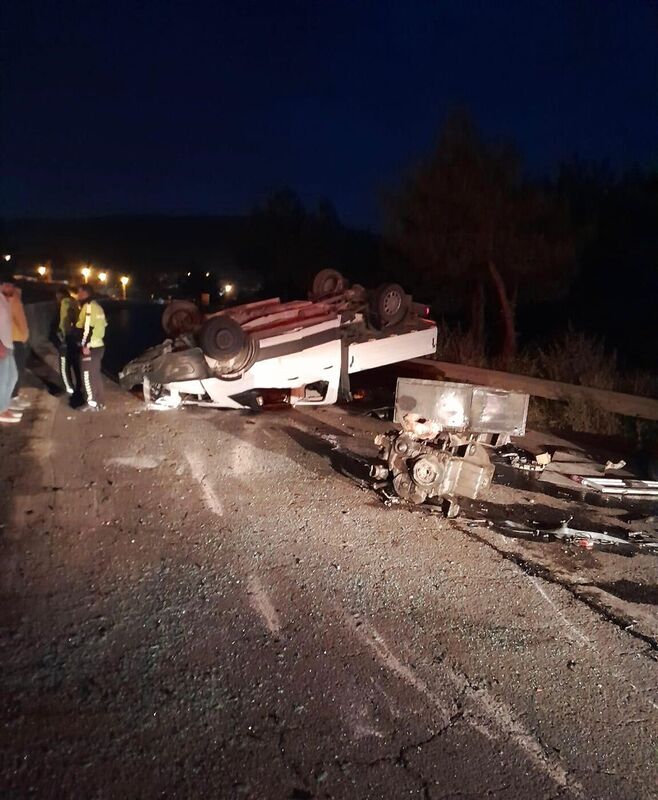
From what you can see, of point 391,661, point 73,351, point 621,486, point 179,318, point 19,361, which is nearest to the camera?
point 391,661

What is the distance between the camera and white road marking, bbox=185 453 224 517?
17.5ft

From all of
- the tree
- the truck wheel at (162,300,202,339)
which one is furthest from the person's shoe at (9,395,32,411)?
the tree

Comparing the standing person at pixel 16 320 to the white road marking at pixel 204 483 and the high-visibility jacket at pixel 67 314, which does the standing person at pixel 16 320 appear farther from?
the white road marking at pixel 204 483

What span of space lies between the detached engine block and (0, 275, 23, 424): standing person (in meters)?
4.77

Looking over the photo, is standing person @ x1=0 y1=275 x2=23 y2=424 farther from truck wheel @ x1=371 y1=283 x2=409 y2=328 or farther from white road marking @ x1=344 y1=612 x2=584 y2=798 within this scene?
white road marking @ x1=344 y1=612 x2=584 y2=798

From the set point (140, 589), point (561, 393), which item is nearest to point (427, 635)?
point (140, 589)

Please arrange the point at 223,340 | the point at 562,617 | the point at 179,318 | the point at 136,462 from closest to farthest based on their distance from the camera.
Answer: the point at 562,617
the point at 136,462
the point at 223,340
the point at 179,318

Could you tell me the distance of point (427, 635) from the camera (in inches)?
143

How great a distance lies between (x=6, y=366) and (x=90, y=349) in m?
1.04

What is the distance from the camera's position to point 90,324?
8781 millimetres

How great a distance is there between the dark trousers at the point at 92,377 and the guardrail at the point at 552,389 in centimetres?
529

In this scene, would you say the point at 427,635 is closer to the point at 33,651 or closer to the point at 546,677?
the point at 546,677

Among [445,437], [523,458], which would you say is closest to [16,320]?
[445,437]

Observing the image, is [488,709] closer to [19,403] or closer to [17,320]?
[19,403]
